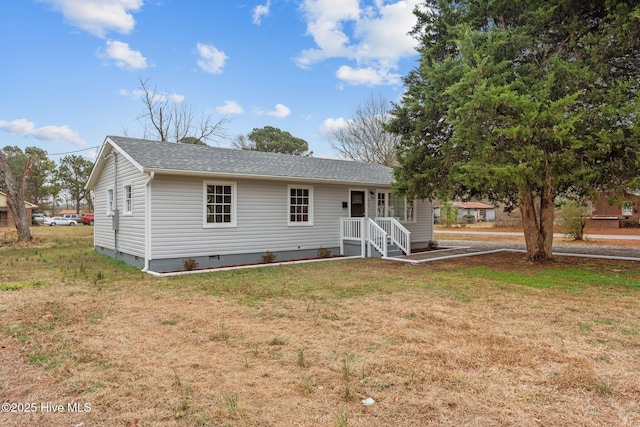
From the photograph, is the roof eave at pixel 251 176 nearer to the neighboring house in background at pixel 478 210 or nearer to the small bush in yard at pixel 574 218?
the small bush in yard at pixel 574 218

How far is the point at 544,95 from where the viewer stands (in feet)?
26.5

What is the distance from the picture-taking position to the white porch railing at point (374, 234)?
12.1 meters

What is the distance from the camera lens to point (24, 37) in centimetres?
1358

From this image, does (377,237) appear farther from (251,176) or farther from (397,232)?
(251,176)

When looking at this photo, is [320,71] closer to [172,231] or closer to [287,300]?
[172,231]

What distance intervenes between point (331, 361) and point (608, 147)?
7672 millimetres

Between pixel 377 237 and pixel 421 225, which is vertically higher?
pixel 421 225

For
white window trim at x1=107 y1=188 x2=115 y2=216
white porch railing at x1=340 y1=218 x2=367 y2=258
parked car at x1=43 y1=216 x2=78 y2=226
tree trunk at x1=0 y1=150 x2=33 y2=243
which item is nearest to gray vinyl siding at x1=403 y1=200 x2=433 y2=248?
white porch railing at x1=340 y1=218 x2=367 y2=258

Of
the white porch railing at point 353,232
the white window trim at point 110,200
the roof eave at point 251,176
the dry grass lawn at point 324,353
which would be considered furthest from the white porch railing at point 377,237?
the white window trim at point 110,200

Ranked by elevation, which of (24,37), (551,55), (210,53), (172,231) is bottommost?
(172,231)

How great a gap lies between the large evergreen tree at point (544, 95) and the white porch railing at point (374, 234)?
2.64m

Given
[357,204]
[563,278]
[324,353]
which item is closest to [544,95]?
[563,278]

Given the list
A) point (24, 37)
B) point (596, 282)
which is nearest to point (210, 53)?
point (24, 37)

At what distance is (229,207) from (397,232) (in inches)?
225
